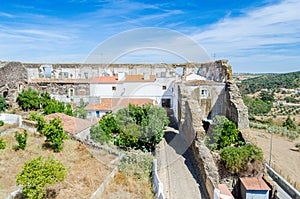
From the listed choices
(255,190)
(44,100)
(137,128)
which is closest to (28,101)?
(44,100)

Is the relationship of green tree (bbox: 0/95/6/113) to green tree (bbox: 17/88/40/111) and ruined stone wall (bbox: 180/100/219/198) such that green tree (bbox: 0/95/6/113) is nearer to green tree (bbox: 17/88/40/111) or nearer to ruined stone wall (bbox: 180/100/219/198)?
green tree (bbox: 17/88/40/111)

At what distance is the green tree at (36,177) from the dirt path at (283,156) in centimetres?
1093

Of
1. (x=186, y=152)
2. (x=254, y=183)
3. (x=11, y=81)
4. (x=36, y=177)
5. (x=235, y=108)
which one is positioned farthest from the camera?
(x=11, y=81)

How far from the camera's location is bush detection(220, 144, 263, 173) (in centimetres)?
1059

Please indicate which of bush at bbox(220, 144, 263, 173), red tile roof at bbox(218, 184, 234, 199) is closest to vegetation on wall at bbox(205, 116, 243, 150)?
bush at bbox(220, 144, 263, 173)

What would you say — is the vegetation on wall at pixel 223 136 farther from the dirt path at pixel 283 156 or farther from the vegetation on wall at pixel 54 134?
the vegetation on wall at pixel 54 134

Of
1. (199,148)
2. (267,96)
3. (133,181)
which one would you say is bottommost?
(133,181)

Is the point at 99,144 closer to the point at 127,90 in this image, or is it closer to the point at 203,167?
the point at 203,167

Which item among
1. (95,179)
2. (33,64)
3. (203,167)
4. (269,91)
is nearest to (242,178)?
(203,167)

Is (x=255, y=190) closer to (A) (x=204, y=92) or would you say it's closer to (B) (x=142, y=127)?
(B) (x=142, y=127)

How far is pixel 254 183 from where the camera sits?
10195 millimetres

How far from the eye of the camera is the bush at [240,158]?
417 inches

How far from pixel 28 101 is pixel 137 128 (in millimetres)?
12883

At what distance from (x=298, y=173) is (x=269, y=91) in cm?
5238
